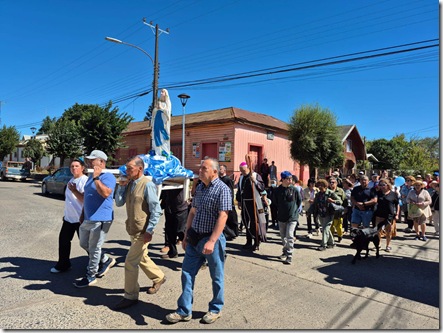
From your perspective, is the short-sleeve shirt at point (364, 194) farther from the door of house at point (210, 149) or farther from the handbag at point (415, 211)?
the door of house at point (210, 149)

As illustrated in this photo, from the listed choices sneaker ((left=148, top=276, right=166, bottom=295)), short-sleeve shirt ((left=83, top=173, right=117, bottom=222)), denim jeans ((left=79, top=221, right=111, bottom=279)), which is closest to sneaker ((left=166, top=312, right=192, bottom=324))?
sneaker ((left=148, top=276, right=166, bottom=295))

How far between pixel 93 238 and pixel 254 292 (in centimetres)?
233

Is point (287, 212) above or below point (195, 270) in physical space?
above

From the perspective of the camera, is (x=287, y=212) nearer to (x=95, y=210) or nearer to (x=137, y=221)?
(x=137, y=221)

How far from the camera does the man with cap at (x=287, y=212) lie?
19.4 ft

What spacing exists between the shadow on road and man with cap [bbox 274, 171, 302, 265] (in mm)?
699

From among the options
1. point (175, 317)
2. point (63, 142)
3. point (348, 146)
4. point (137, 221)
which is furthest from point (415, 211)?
point (348, 146)

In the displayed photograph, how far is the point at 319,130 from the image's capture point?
1930cm

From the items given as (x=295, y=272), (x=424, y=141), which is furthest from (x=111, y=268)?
(x=424, y=141)

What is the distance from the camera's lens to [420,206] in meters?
8.52

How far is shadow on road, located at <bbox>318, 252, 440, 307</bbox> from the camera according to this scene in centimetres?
459

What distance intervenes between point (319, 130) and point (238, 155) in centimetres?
532

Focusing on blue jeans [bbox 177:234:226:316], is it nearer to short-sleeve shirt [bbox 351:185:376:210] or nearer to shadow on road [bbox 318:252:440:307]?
shadow on road [bbox 318:252:440:307]

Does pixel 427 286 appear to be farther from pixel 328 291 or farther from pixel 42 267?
pixel 42 267
